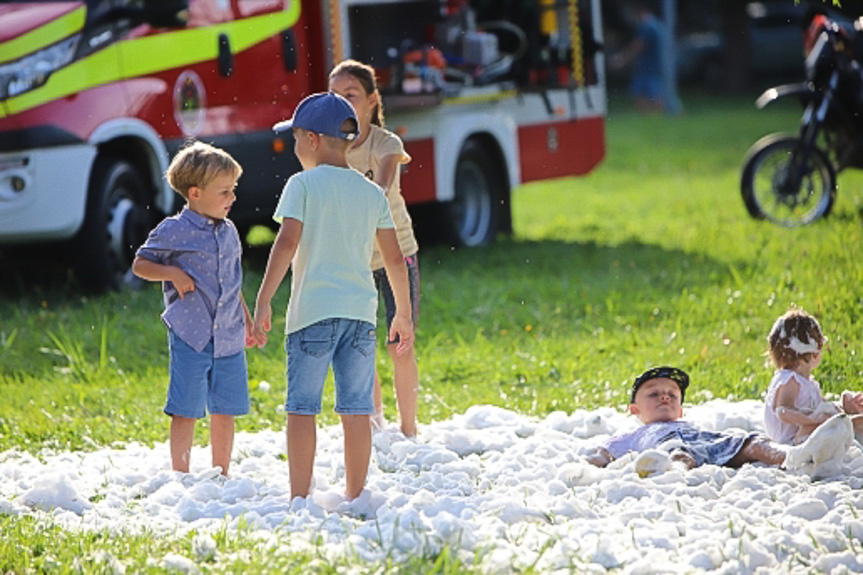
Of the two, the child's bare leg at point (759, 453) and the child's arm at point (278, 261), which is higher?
the child's arm at point (278, 261)

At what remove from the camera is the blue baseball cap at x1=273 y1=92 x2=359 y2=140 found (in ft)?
14.4

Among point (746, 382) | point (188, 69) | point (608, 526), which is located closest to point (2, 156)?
point (188, 69)

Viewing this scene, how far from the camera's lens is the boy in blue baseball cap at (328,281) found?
171 inches

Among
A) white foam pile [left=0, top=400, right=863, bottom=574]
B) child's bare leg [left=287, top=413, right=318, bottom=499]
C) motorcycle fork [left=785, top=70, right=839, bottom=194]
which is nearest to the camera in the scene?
white foam pile [left=0, top=400, right=863, bottom=574]

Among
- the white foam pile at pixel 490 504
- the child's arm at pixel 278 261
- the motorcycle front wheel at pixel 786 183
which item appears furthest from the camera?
the motorcycle front wheel at pixel 786 183

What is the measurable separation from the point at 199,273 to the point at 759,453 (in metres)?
2.07

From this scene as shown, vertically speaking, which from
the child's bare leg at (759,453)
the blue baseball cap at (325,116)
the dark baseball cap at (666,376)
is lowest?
the child's bare leg at (759,453)

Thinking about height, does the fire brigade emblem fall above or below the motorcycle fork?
above

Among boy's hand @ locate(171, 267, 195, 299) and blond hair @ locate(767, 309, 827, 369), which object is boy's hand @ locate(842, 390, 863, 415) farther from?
boy's hand @ locate(171, 267, 195, 299)

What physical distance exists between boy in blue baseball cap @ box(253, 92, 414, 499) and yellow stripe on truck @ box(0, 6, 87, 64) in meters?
4.18

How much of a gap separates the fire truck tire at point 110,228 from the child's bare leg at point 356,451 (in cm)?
454

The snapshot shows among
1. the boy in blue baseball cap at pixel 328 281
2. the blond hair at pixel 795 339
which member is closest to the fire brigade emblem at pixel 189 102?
the boy in blue baseball cap at pixel 328 281

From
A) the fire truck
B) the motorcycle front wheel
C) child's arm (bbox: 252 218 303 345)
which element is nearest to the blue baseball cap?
child's arm (bbox: 252 218 303 345)

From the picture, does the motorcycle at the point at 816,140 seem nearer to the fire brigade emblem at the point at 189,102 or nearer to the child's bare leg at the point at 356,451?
the fire brigade emblem at the point at 189,102
